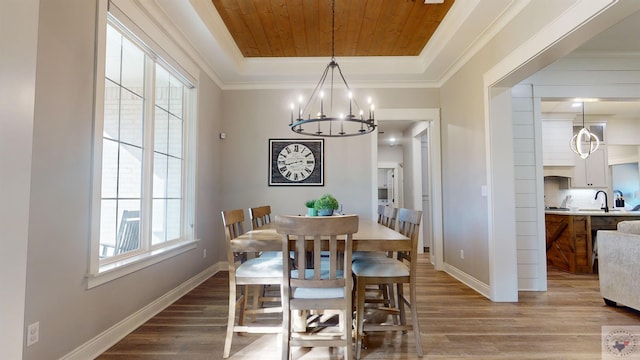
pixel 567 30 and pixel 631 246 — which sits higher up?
pixel 567 30

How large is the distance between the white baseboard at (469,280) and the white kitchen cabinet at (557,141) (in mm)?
3126

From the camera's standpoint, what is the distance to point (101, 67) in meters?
2.05

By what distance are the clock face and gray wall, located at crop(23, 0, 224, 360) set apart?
2550mm

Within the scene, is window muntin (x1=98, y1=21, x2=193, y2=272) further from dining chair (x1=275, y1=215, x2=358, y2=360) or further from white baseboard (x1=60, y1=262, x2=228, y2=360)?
dining chair (x1=275, y1=215, x2=358, y2=360)

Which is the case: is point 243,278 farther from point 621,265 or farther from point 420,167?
point 420,167

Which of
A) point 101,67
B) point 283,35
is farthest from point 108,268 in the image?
point 283,35

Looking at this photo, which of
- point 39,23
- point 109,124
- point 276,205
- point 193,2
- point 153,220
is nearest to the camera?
point 39,23

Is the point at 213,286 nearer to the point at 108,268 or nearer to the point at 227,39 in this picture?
the point at 108,268

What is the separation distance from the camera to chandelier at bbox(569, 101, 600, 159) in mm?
→ 4746

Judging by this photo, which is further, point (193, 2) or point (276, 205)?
point (276, 205)

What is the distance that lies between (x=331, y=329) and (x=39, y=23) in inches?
103

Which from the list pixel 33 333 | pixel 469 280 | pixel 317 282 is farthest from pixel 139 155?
pixel 469 280

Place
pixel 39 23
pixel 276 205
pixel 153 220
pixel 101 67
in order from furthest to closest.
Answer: pixel 276 205 → pixel 153 220 → pixel 101 67 → pixel 39 23

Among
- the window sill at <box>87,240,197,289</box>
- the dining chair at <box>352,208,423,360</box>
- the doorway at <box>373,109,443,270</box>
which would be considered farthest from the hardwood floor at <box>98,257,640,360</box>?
the doorway at <box>373,109,443,270</box>
